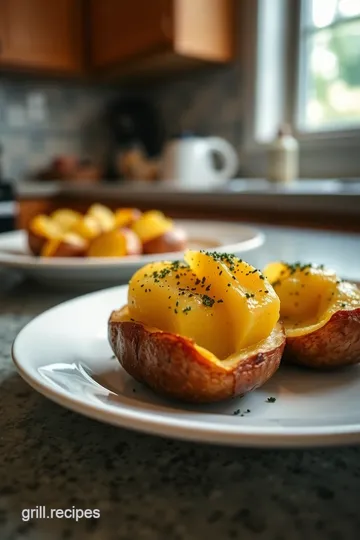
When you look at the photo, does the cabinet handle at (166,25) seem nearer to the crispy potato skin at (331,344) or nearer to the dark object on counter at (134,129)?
the dark object on counter at (134,129)

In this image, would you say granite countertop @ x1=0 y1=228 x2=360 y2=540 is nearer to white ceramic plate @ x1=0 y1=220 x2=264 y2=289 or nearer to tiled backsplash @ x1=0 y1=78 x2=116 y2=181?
white ceramic plate @ x1=0 y1=220 x2=264 y2=289

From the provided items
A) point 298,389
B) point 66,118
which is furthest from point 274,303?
point 66,118

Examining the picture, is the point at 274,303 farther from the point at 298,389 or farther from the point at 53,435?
the point at 53,435

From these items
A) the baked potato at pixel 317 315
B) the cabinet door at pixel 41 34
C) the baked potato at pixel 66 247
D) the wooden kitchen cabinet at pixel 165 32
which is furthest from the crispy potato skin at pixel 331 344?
the cabinet door at pixel 41 34

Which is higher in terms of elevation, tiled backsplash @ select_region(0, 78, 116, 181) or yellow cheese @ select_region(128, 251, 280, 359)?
tiled backsplash @ select_region(0, 78, 116, 181)

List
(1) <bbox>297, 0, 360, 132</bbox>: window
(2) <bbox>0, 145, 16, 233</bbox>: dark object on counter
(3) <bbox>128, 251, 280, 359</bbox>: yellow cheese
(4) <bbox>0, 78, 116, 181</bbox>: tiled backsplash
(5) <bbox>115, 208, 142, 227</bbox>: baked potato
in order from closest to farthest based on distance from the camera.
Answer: (3) <bbox>128, 251, 280, 359</bbox>: yellow cheese, (5) <bbox>115, 208, 142, 227</bbox>: baked potato, (1) <bbox>297, 0, 360, 132</bbox>: window, (2) <bbox>0, 145, 16, 233</bbox>: dark object on counter, (4) <bbox>0, 78, 116, 181</bbox>: tiled backsplash

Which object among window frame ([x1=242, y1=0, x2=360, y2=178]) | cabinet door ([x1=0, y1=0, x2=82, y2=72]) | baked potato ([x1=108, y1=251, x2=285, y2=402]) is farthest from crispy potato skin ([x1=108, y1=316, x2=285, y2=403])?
cabinet door ([x1=0, y1=0, x2=82, y2=72])
